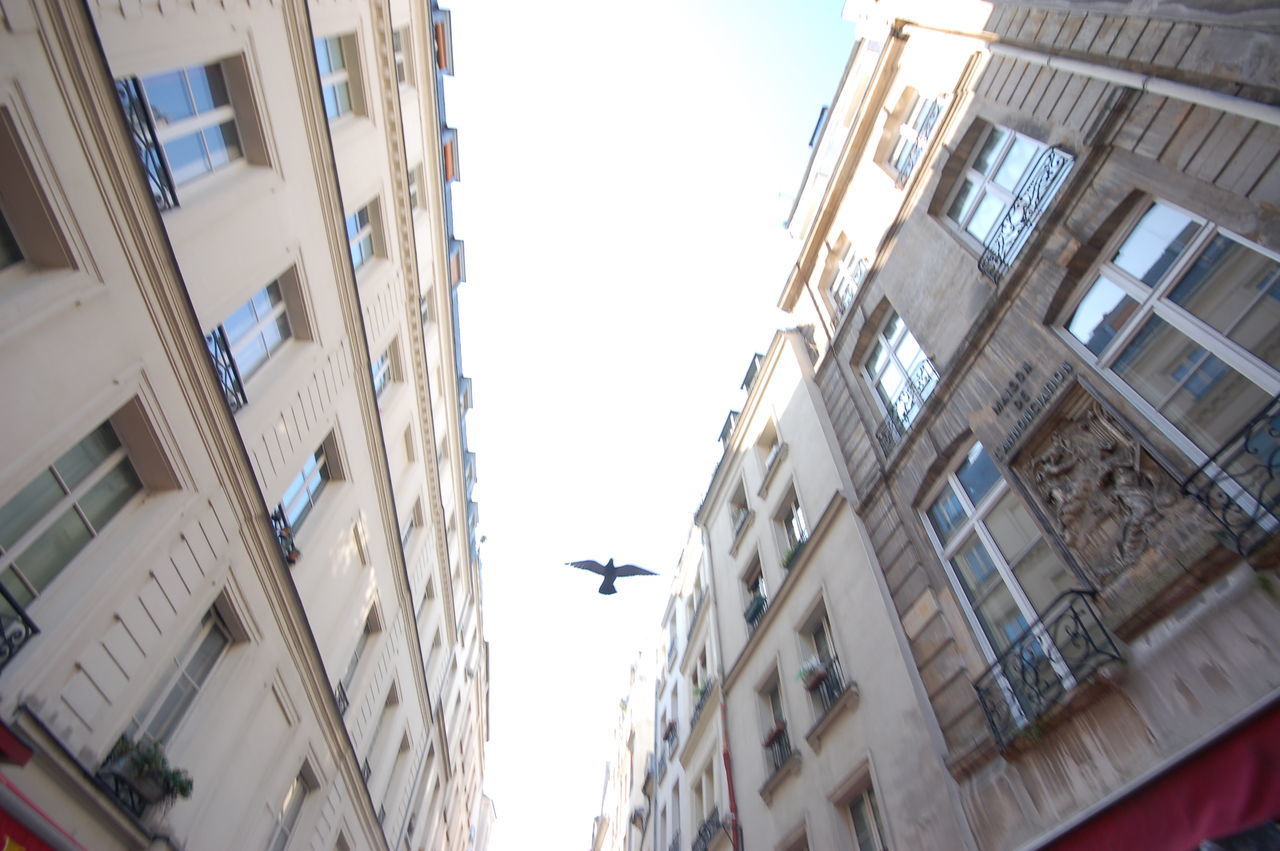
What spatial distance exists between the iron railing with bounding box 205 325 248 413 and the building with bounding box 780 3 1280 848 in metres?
8.91

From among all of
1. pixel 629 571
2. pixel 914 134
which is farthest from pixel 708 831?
pixel 914 134

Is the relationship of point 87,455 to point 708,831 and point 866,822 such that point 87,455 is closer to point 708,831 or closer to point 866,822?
point 866,822

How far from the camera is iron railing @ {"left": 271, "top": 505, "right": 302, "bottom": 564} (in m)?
8.77

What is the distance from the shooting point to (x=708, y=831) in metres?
13.2

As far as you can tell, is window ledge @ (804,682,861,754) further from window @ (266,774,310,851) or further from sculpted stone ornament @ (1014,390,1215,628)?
window @ (266,774,310,851)

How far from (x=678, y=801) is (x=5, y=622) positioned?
53.6 ft

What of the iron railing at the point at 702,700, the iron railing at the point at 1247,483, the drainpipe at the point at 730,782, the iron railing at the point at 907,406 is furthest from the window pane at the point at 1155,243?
the iron railing at the point at 702,700

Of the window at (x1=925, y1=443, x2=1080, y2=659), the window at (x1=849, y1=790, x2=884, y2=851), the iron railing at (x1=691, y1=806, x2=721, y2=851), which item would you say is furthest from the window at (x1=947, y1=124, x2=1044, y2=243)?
the iron railing at (x1=691, y1=806, x2=721, y2=851)

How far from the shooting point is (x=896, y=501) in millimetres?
9234

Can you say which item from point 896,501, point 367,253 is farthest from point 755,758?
point 367,253

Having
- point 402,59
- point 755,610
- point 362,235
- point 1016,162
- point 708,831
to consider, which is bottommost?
point 708,831

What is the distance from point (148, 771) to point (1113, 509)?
9316mm

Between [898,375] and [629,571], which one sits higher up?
[898,375]

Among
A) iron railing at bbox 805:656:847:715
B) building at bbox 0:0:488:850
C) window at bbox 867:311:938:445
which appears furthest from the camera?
iron railing at bbox 805:656:847:715
